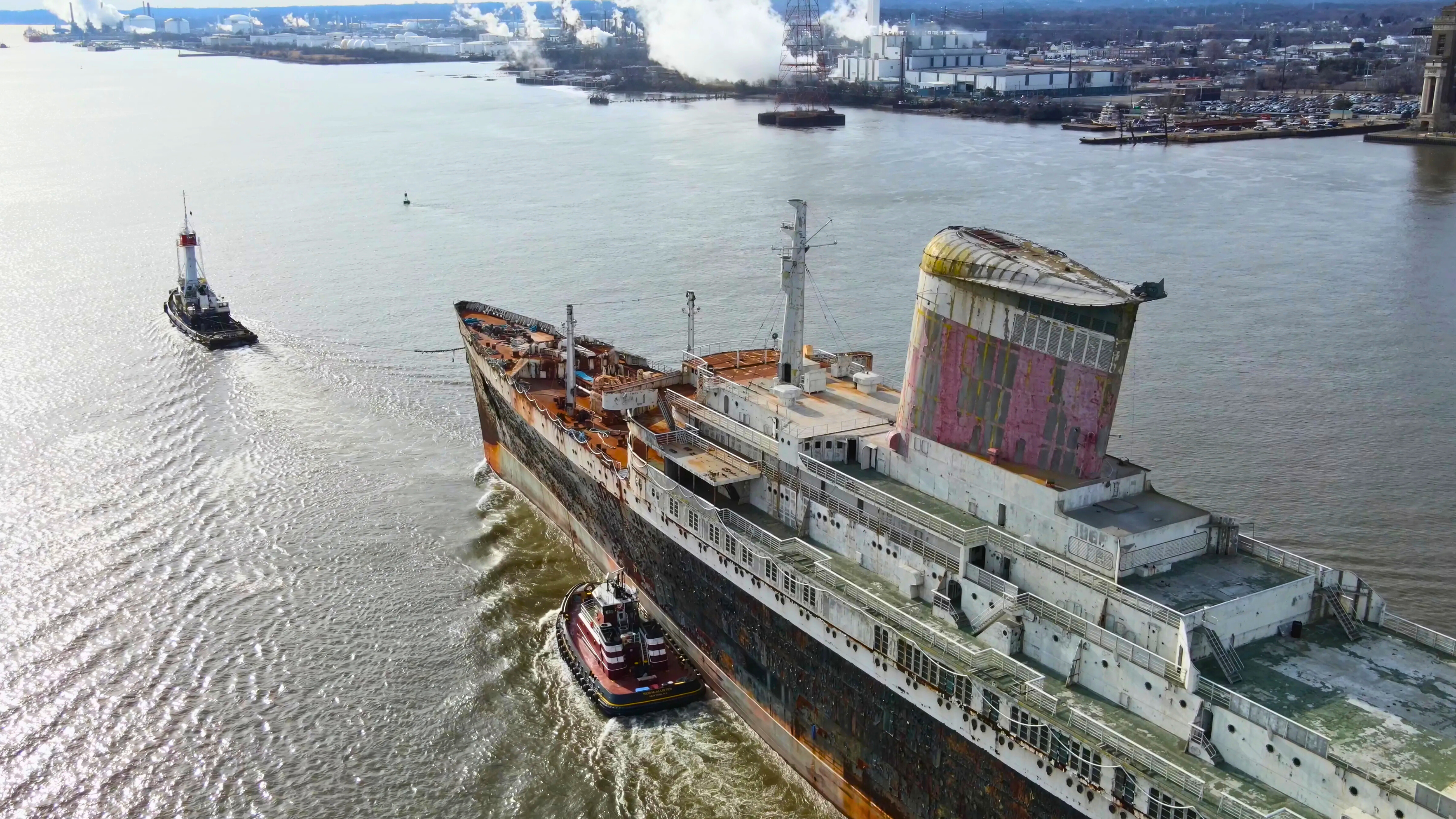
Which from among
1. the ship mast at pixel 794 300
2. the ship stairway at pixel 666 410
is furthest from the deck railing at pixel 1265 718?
the ship stairway at pixel 666 410

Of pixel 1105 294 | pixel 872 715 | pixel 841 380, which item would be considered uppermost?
pixel 1105 294

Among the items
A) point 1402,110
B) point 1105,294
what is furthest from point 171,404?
point 1402,110

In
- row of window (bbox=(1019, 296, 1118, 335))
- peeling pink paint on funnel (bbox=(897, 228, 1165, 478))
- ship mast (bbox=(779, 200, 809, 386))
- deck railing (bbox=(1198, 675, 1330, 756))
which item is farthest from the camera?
ship mast (bbox=(779, 200, 809, 386))

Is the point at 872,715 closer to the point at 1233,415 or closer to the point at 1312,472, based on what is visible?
the point at 1312,472

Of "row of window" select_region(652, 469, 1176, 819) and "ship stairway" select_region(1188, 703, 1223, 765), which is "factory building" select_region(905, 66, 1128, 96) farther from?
"ship stairway" select_region(1188, 703, 1223, 765)

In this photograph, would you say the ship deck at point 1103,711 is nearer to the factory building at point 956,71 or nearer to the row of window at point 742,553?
the row of window at point 742,553

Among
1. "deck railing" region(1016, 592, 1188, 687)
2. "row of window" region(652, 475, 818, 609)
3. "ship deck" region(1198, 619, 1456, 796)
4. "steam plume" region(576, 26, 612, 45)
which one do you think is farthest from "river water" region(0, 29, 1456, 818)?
"steam plume" region(576, 26, 612, 45)
